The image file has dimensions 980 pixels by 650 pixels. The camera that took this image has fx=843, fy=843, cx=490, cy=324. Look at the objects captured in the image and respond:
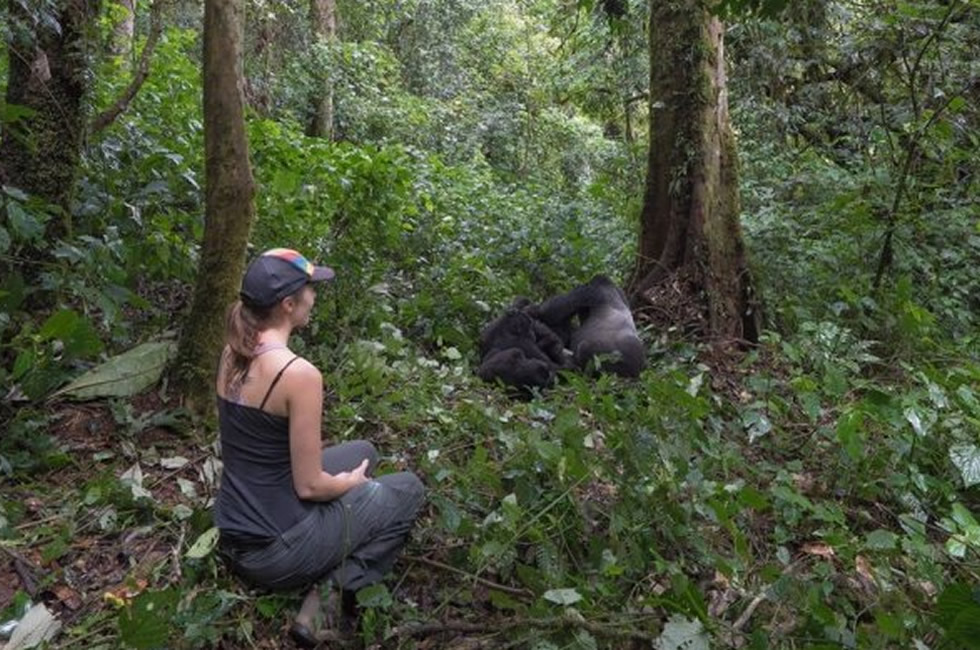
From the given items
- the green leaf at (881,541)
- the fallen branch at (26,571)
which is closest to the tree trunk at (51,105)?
the fallen branch at (26,571)

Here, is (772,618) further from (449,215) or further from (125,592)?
(449,215)

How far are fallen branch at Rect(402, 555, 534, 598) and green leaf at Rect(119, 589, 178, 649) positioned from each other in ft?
3.19

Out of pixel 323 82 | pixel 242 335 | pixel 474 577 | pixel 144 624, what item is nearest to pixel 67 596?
pixel 144 624

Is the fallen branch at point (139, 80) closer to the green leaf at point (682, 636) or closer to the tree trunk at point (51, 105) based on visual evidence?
the tree trunk at point (51, 105)

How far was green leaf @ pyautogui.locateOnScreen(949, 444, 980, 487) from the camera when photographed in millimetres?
3328

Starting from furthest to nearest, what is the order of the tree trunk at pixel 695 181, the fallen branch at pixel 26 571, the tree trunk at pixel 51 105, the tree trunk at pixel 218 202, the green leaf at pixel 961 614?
1. the tree trunk at pixel 695 181
2. the tree trunk at pixel 51 105
3. the tree trunk at pixel 218 202
4. the fallen branch at pixel 26 571
5. the green leaf at pixel 961 614

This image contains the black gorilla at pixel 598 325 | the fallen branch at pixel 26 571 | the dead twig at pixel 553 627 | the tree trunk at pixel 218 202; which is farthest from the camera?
the black gorilla at pixel 598 325

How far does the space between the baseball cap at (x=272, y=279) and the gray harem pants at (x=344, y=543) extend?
2.42 feet

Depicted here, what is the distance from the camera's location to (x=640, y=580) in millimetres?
2887

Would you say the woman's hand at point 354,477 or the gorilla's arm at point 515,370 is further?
the gorilla's arm at point 515,370

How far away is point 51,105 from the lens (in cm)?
416

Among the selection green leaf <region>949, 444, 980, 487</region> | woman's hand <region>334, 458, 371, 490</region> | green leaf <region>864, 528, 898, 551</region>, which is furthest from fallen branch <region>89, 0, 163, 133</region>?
green leaf <region>949, 444, 980, 487</region>

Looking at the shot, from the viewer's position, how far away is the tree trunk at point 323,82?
13812mm

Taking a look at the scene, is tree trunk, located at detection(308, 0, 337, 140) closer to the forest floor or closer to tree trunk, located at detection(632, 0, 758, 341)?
tree trunk, located at detection(632, 0, 758, 341)
